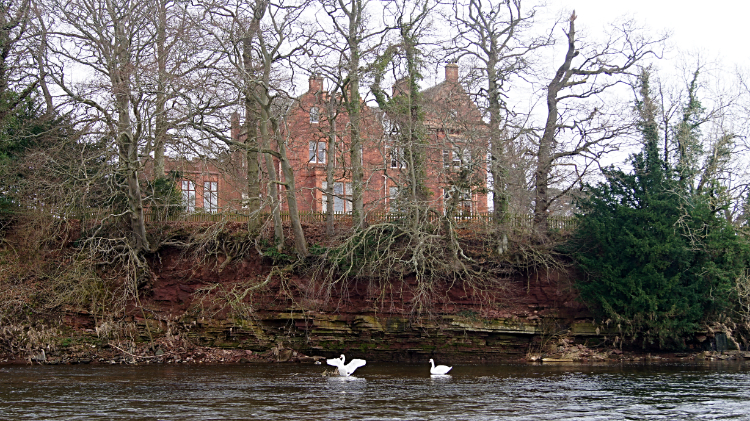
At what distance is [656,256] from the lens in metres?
26.6

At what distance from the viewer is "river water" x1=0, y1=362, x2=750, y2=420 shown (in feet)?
46.0

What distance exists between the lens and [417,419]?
44.1ft

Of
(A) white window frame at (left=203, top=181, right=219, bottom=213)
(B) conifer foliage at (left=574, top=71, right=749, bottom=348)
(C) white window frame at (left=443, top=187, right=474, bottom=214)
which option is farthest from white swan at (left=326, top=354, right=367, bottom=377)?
(B) conifer foliage at (left=574, top=71, right=749, bottom=348)

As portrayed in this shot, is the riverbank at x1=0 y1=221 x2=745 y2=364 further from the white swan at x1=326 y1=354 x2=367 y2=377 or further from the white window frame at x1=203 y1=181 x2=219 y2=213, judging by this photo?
the white swan at x1=326 y1=354 x2=367 y2=377

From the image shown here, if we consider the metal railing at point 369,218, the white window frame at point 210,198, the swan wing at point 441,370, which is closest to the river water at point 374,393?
the swan wing at point 441,370

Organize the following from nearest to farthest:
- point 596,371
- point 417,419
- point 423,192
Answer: point 417,419, point 596,371, point 423,192

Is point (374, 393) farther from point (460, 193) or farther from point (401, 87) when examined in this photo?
point (401, 87)

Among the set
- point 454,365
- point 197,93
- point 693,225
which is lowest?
point 454,365

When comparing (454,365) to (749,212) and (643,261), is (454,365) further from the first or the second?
(749,212)

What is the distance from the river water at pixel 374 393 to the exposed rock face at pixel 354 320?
10.2 feet

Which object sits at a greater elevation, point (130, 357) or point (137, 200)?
point (137, 200)

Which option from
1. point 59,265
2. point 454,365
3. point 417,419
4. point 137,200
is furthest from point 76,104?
point 417,419

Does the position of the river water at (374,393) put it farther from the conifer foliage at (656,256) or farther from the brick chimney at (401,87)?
the brick chimney at (401,87)

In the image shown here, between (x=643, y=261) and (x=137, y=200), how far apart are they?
19718 mm
